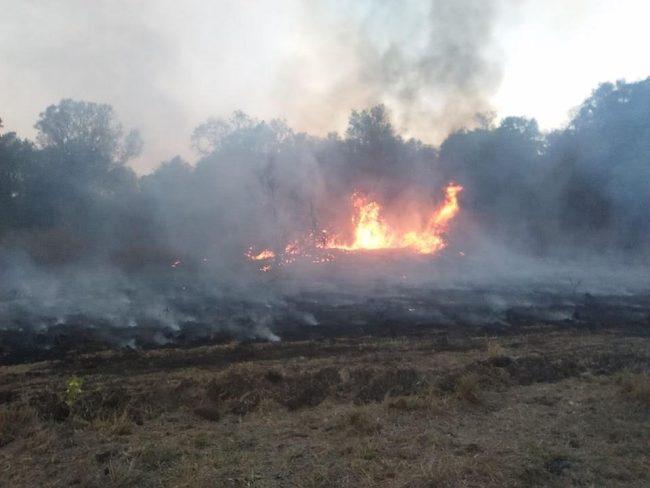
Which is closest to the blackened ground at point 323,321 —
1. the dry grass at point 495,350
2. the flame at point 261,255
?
the dry grass at point 495,350

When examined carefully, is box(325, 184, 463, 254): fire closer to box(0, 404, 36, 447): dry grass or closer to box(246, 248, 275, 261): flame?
box(246, 248, 275, 261): flame

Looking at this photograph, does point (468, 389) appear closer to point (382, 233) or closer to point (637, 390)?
point (637, 390)

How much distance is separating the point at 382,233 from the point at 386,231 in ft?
1.31

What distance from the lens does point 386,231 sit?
37.5m

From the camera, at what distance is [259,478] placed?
571cm

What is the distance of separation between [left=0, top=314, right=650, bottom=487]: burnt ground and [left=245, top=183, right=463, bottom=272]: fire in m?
20.5

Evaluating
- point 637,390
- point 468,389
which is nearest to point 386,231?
point 468,389

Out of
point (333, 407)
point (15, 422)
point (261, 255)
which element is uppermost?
point (261, 255)

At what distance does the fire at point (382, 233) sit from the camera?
110ft

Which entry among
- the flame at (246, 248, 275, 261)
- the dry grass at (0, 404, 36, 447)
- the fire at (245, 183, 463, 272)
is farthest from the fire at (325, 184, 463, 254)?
the dry grass at (0, 404, 36, 447)

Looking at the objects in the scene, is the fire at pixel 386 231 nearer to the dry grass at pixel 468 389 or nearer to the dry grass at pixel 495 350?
the dry grass at pixel 495 350

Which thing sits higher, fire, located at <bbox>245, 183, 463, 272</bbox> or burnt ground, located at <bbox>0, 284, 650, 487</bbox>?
fire, located at <bbox>245, 183, 463, 272</bbox>

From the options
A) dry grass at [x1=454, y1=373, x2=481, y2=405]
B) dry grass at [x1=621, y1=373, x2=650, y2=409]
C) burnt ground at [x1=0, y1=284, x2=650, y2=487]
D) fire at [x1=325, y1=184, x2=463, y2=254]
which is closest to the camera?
burnt ground at [x1=0, y1=284, x2=650, y2=487]

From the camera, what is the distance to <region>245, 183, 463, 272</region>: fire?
3344cm
